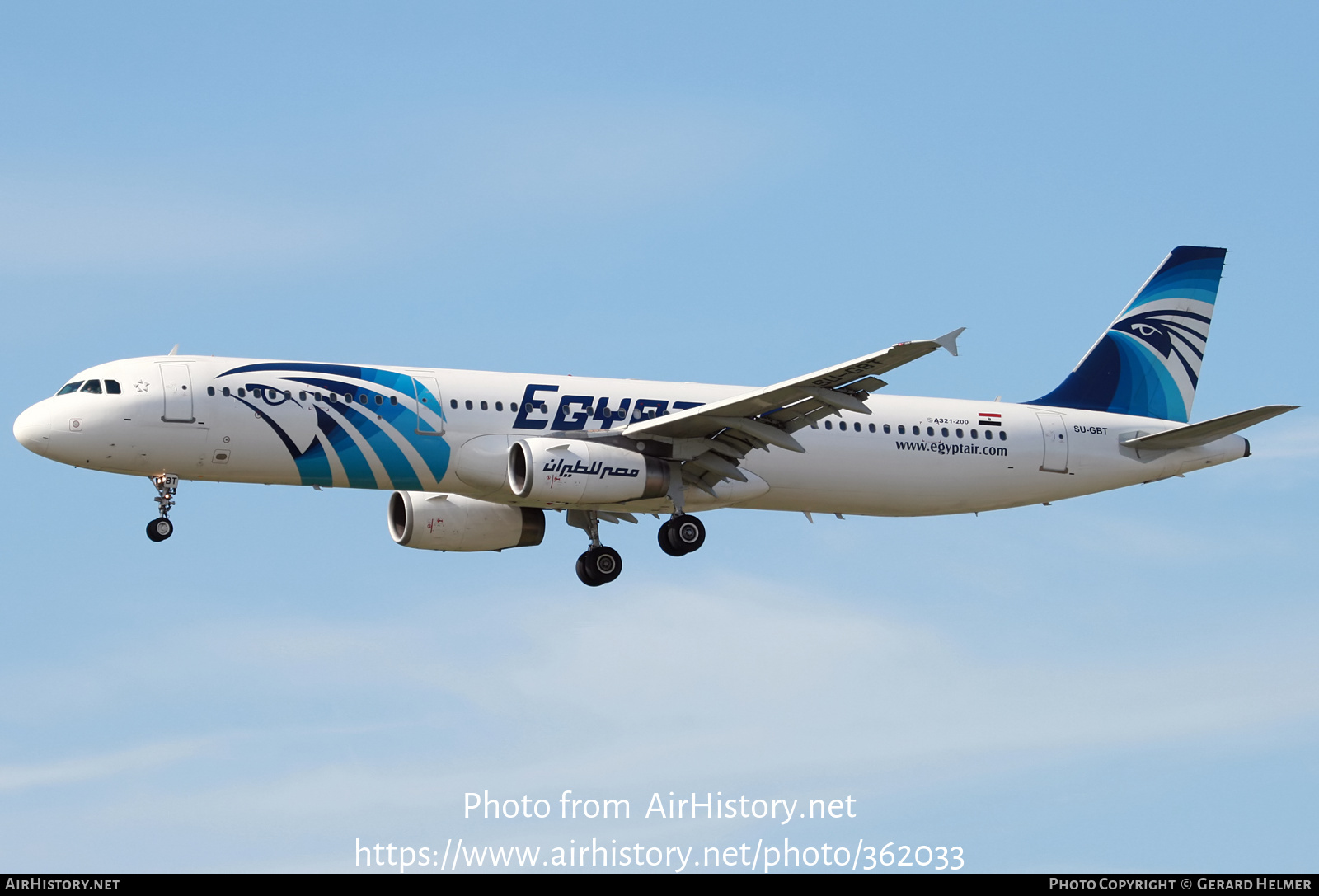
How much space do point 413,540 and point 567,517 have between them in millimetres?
3684

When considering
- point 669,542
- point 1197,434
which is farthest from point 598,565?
point 1197,434

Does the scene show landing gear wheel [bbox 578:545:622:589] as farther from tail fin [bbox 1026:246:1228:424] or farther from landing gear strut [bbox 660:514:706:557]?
tail fin [bbox 1026:246:1228:424]

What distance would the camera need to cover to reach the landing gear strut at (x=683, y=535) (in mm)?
39219

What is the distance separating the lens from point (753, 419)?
37844 millimetres

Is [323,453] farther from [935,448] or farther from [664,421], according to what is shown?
[935,448]

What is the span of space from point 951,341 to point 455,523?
46.9 feet

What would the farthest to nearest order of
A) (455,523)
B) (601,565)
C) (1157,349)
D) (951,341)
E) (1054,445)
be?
(1157,349) < (1054,445) < (455,523) < (601,565) < (951,341)

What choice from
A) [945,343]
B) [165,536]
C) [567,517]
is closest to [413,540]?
[567,517]

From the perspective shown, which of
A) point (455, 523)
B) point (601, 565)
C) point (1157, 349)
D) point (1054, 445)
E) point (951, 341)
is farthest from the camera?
point (1157, 349)

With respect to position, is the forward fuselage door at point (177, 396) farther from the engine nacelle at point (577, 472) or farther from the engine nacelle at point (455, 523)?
the engine nacelle at point (455, 523)

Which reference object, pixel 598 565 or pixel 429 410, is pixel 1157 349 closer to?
pixel 598 565

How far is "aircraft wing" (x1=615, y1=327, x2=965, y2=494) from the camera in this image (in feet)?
116

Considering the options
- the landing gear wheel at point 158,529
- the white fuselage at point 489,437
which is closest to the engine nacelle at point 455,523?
the white fuselage at point 489,437

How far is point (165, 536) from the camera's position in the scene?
36.7m
